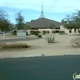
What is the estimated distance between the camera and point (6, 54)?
75.0 ft

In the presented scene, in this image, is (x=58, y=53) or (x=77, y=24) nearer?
(x=58, y=53)

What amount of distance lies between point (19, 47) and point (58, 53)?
506 cm

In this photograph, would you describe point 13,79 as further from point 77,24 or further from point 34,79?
point 77,24

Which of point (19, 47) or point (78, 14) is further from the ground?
point (78, 14)

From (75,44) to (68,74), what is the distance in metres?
15.6

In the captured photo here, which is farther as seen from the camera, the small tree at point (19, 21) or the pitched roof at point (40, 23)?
the pitched roof at point (40, 23)

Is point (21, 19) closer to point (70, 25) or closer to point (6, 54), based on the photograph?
point (70, 25)

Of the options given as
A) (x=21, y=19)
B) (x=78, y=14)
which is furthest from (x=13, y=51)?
(x=21, y=19)

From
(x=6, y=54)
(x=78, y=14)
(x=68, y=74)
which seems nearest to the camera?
(x=68, y=74)

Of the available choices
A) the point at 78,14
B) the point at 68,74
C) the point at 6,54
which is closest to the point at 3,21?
the point at 78,14

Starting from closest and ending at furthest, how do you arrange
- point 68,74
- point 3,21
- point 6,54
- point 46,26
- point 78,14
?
point 68,74 < point 6,54 < point 3,21 < point 78,14 < point 46,26

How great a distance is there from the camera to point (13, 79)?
1144 cm

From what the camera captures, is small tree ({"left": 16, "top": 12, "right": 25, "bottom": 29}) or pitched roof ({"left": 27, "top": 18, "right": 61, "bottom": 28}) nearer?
small tree ({"left": 16, "top": 12, "right": 25, "bottom": 29})

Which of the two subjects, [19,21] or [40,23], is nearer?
[19,21]
